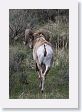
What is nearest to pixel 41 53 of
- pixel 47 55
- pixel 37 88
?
pixel 47 55

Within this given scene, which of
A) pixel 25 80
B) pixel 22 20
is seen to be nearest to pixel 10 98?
pixel 25 80

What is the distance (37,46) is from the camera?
428cm

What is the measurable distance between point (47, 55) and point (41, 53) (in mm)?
32

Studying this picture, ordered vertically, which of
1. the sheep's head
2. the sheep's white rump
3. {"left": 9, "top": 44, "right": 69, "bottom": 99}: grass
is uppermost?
the sheep's head

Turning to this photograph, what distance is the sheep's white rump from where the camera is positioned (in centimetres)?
427

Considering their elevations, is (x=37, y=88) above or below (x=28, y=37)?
below

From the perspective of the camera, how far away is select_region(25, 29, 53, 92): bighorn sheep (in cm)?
426

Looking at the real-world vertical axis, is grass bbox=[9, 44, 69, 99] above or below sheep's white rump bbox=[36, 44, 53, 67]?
below

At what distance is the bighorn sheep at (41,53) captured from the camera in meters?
4.26

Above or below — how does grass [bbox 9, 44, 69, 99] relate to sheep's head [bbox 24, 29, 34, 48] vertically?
below

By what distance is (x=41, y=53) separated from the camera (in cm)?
427

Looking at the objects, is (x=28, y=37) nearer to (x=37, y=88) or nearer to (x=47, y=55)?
(x=47, y=55)
